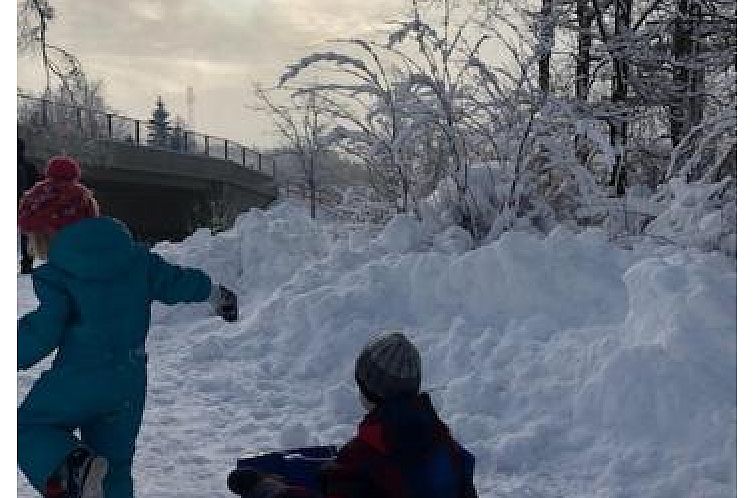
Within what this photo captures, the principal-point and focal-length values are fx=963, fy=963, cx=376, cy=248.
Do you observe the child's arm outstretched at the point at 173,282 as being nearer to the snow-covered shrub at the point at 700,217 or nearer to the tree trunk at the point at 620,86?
the snow-covered shrub at the point at 700,217

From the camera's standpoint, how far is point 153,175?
33875mm

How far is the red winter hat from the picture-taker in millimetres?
3434

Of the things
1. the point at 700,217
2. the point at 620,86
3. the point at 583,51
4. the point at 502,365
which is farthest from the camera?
the point at 620,86

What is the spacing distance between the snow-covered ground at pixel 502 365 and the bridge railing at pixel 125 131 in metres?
13.7

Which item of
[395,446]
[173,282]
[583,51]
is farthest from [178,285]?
[583,51]

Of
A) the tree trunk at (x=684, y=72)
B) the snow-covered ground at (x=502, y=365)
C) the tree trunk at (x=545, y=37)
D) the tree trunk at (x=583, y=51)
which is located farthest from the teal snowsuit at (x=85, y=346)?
the tree trunk at (x=684, y=72)

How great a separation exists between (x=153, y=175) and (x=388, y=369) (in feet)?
107

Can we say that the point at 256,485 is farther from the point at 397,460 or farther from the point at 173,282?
the point at 173,282

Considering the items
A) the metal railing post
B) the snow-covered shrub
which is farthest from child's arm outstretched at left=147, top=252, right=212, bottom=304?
the metal railing post

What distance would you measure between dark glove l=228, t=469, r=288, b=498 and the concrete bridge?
24.8 metres

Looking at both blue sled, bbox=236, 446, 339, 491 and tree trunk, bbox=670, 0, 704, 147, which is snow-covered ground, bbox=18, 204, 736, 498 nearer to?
blue sled, bbox=236, 446, 339, 491

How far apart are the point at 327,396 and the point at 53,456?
9.99 ft
